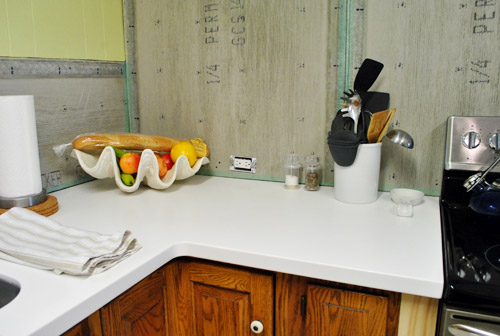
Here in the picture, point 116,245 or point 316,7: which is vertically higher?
point 316,7

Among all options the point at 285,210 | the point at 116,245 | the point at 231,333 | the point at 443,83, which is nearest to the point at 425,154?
the point at 443,83

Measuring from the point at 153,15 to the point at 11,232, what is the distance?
950 millimetres

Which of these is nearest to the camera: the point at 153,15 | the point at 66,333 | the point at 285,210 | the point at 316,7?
the point at 66,333

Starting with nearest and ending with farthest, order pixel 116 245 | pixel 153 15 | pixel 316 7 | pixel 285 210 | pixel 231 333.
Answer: pixel 116 245
pixel 231 333
pixel 285 210
pixel 316 7
pixel 153 15

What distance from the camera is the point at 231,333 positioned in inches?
40.7

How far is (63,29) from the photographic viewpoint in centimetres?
136

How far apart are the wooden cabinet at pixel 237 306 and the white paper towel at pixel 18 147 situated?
0.45 metres

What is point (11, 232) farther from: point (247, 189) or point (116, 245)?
point (247, 189)

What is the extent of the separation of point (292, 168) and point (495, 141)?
591 mm

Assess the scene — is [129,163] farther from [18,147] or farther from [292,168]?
[292,168]

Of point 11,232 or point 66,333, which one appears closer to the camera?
point 66,333

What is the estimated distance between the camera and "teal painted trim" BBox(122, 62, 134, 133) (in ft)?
5.34

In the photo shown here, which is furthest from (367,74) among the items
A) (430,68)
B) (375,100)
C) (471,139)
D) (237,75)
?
(237,75)

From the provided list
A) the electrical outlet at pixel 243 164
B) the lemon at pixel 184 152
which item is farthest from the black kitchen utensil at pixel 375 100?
the lemon at pixel 184 152
